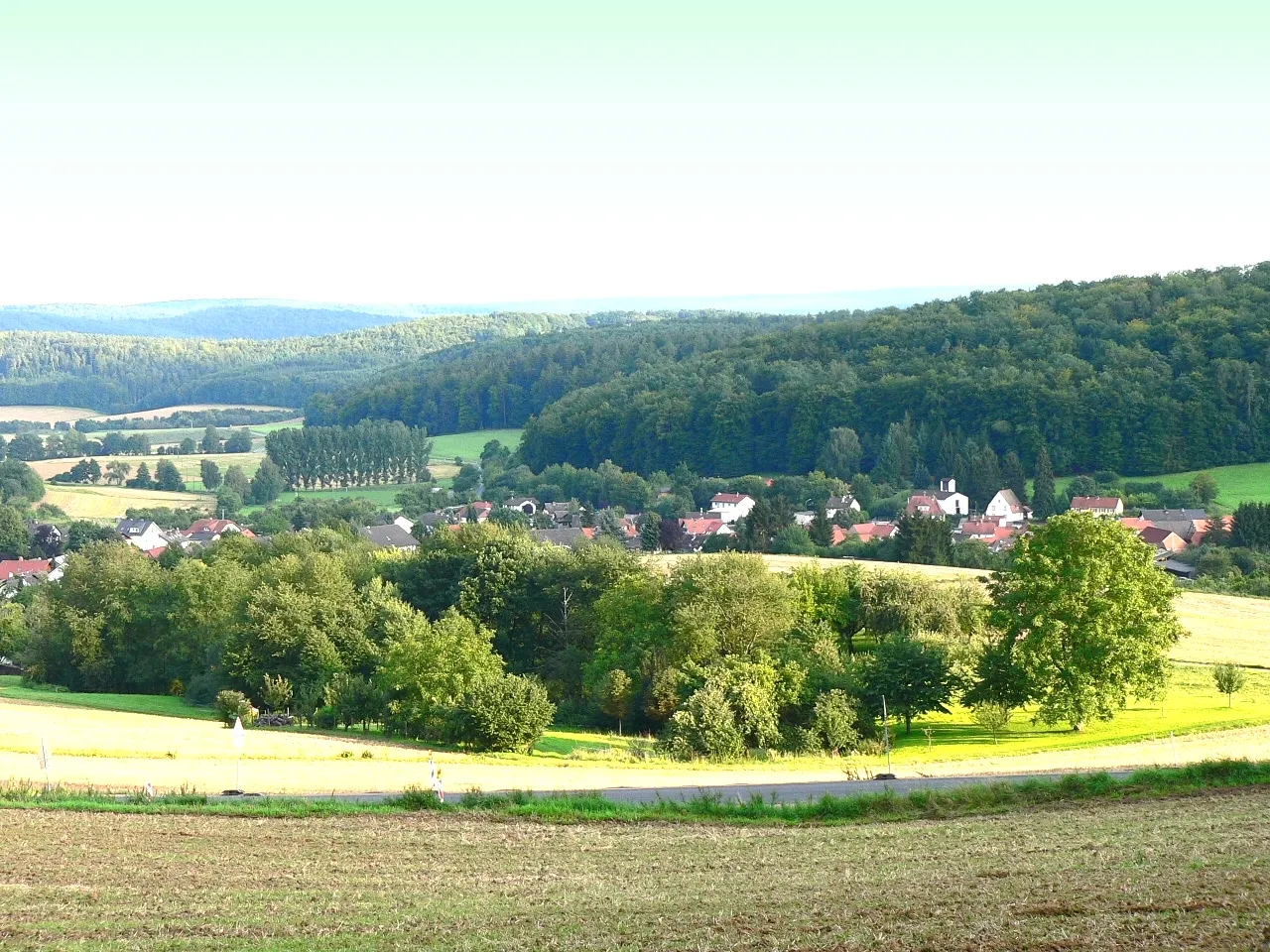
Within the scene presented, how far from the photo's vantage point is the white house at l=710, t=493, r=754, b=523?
128 metres

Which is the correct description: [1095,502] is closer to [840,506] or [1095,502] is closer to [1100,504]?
[1100,504]

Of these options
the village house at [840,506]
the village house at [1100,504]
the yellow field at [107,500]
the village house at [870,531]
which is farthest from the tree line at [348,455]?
the village house at [1100,504]

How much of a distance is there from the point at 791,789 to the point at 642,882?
1159 centimetres

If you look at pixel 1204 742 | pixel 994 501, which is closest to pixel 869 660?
pixel 1204 742

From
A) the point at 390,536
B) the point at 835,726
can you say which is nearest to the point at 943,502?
the point at 390,536

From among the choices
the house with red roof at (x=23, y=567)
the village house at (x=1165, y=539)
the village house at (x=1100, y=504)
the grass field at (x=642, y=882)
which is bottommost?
the house with red roof at (x=23, y=567)

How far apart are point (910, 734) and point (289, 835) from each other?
26.9 meters

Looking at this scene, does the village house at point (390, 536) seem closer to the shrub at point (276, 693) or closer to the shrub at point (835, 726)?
the shrub at point (276, 693)

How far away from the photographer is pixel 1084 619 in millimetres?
44500

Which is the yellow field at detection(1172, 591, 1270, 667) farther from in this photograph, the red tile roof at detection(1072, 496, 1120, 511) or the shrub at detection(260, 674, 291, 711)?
the red tile roof at detection(1072, 496, 1120, 511)

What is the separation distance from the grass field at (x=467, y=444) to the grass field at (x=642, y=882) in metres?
155

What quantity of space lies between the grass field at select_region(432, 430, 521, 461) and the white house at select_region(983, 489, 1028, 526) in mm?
70589

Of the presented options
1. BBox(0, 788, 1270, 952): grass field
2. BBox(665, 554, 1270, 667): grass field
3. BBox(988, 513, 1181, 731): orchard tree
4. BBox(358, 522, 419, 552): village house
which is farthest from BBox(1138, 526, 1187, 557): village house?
BBox(0, 788, 1270, 952): grass field

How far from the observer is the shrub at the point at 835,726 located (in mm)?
43625
